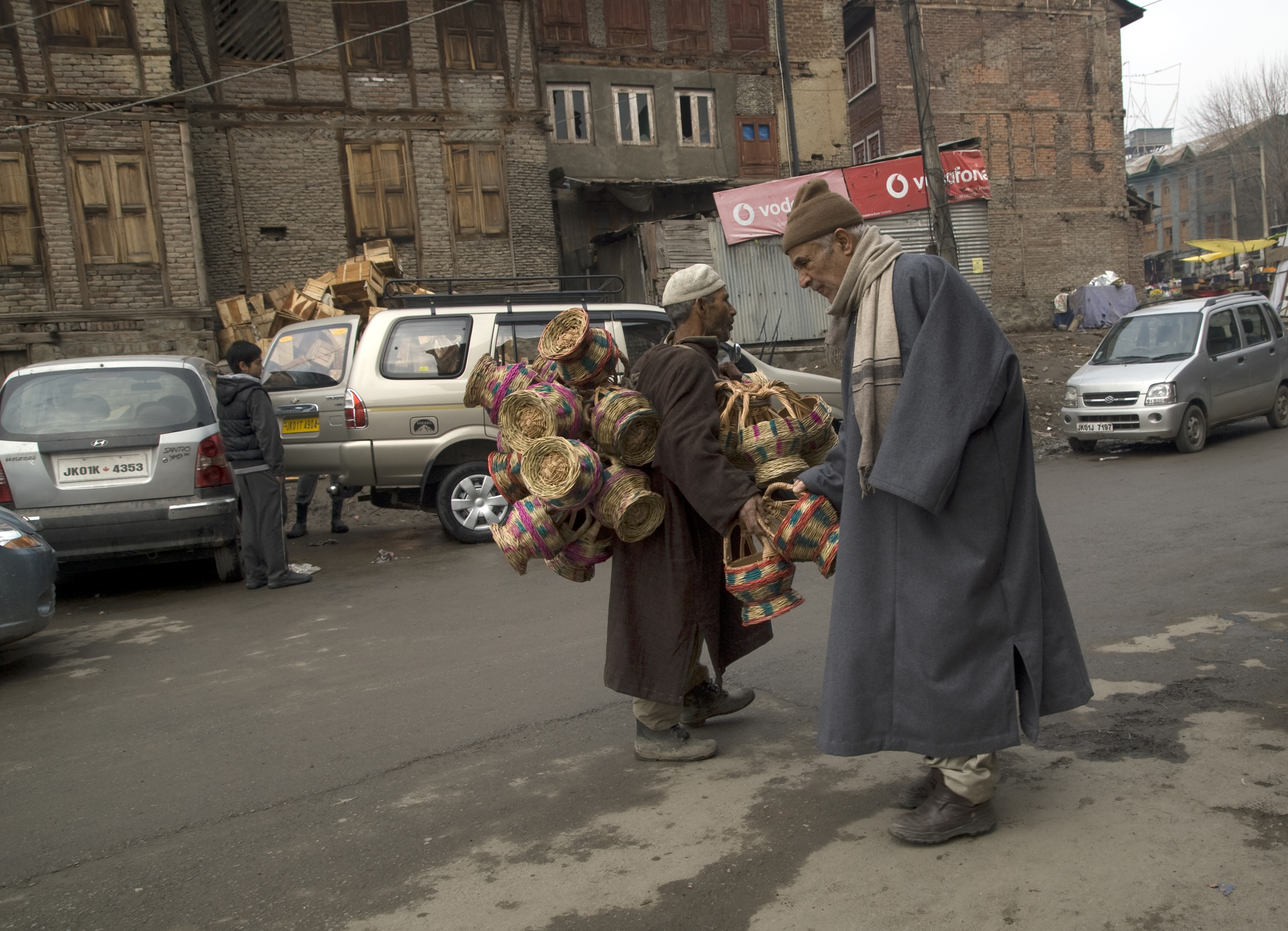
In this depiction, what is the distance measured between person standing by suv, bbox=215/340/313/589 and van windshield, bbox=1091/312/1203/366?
975 cm

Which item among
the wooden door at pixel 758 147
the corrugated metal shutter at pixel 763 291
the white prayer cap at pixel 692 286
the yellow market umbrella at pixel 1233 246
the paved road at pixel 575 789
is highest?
the wooden door at pixel 758 147

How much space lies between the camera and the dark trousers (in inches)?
307

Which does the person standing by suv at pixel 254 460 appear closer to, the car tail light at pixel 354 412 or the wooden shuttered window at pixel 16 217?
the car tail light at pixel 354 412

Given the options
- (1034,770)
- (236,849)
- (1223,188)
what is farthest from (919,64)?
(1223,188)

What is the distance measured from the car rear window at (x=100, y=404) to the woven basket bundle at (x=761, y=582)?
5692mm

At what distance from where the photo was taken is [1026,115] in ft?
106

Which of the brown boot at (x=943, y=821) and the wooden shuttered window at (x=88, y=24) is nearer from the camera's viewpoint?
the brown boot at (x=943, y=821)

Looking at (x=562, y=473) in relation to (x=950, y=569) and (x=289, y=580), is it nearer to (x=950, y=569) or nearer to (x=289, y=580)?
(x=950, y=569)

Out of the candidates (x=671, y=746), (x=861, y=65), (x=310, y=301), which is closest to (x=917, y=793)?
(x=671, y=746)

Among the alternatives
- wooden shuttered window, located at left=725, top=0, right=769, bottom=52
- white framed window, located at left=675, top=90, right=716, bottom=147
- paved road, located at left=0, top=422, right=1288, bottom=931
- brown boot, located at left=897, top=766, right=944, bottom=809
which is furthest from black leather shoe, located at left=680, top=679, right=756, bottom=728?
wooden shuttered window, located at left=725, top=0, right=769, bottom=52

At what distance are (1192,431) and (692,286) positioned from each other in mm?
10102

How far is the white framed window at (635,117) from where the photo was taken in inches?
956

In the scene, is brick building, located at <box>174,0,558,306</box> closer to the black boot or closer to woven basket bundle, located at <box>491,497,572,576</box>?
the black boot

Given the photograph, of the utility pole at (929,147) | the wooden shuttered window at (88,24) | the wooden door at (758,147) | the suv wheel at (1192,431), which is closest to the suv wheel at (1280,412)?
the suv wheel at (1192,431)
